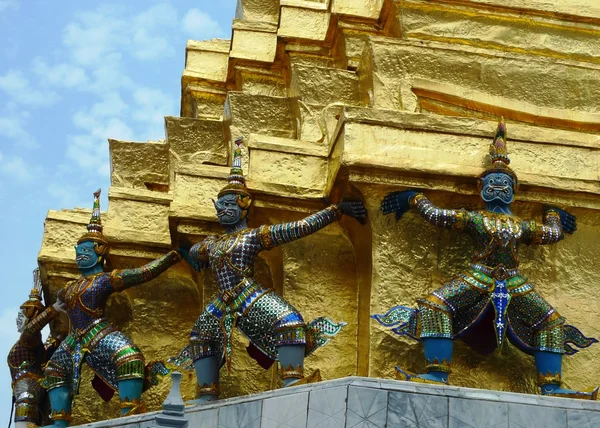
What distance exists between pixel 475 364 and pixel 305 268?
1.73 meters

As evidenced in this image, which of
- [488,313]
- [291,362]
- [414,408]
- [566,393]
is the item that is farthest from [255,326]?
[566,393]

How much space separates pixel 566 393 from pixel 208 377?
2.90 metres

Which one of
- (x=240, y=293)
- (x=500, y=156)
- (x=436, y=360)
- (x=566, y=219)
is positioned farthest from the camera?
(x=566, y=219)

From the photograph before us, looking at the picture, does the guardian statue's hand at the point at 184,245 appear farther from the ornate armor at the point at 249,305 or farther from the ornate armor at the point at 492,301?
the ornate armor at the point at 492,301

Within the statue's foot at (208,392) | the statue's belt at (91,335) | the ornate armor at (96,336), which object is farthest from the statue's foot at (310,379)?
the statue's belt at (91,335)

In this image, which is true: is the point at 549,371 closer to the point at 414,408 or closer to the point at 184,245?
the point at 414,408

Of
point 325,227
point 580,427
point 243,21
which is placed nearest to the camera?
point 580,427

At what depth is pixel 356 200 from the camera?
1095 centimetres

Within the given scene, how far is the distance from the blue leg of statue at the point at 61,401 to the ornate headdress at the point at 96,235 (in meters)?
1.30

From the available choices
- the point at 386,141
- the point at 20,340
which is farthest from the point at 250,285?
the point at 20,340

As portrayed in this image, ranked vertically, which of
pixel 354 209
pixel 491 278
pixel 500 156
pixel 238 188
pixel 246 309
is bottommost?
pixel 246 309

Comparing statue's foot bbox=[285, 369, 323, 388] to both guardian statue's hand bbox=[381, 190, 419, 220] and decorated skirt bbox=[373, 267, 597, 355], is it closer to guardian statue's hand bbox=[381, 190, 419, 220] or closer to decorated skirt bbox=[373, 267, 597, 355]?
decorated skirt bbox=[373, 267, 597, 355]

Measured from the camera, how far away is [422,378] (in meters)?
9.88

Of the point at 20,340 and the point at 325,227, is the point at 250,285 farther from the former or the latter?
the point at 20,340
